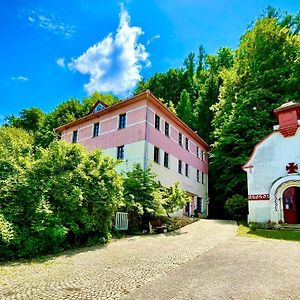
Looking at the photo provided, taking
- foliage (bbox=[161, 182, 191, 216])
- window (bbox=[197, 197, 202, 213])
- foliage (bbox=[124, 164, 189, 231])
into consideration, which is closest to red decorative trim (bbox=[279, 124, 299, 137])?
foliage (bbox=[161, 182, 191, 216])

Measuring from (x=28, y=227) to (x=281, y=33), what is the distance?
29.5m

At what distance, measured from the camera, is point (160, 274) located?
6.54 metres

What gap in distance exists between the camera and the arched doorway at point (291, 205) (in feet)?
54.4

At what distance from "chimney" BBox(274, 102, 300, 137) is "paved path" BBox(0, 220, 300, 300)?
9.12m

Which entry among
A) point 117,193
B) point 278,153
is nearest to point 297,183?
point 278,153

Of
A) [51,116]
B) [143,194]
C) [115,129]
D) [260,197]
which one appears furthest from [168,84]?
[143,194]

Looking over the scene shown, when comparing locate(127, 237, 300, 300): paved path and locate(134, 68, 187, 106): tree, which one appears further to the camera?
locate(134, 68, 187, 106): tree

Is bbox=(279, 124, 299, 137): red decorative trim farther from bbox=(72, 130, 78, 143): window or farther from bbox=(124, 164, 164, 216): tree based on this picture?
bbox=(72, 130, 78, 143): window

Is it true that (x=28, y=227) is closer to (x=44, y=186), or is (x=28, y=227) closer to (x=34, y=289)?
(x=44, y=186)

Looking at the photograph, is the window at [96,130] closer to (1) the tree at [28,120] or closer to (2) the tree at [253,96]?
(2) the tree at [253,96]

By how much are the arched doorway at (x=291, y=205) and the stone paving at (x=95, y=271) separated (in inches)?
345

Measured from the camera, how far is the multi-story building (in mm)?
20312

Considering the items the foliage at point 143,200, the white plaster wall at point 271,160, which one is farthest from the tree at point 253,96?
the foliage at point 143,200

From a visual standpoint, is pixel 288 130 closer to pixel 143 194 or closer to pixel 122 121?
pixel 143 194
